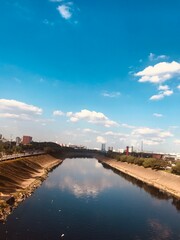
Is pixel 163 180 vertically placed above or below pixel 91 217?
above

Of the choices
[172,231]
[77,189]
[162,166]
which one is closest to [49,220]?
[172,231]

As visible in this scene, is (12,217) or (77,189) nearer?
(12,217)

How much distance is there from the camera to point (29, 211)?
49.2 meters

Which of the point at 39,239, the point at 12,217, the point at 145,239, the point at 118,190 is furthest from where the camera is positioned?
the point at 118,190

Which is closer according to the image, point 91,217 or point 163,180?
point 91,217

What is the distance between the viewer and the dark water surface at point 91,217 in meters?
39.3

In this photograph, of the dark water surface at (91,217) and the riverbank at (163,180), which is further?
the riverbank at (163,180)

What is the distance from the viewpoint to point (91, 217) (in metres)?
49.3

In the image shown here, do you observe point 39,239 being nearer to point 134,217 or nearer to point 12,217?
point 12,217

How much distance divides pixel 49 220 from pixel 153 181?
205 ft

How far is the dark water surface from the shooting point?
39.3 m

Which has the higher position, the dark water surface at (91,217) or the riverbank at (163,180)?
the riverbank at (163,180)

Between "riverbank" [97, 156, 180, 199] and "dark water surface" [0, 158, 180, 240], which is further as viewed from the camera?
"riverbank" [97, 156, 180, 199]

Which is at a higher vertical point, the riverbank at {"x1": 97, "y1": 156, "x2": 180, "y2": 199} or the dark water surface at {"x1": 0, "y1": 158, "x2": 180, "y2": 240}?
the riverbank at {"x1": 97, "y1": 156, "x2": 180, "y2": 199}
